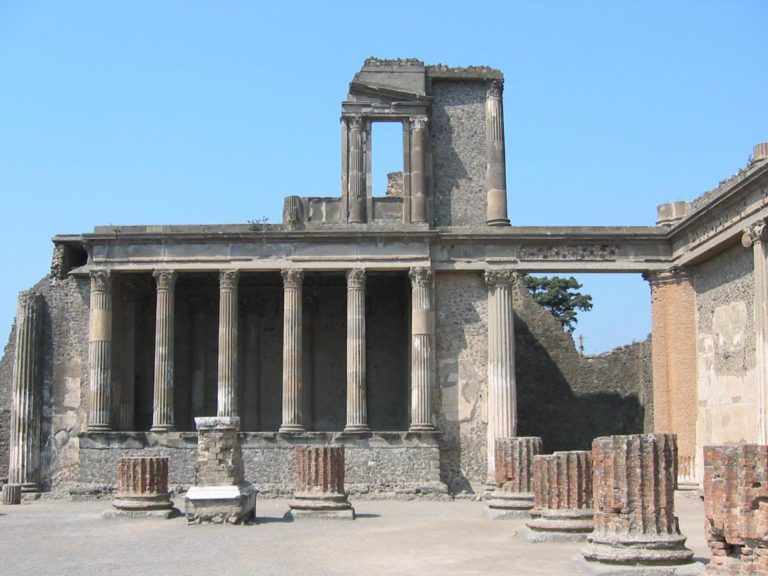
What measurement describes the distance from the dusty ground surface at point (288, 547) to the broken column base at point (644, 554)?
18.3 inches

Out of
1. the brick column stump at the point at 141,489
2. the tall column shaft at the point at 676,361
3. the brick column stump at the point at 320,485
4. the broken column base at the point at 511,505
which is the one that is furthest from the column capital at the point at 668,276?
the brick column stump at the point at 141,489

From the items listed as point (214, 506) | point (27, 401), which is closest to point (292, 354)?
point (27, 401)

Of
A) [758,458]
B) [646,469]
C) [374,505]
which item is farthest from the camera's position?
[374,505]

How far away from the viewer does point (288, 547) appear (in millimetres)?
16406

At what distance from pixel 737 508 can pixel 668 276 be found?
764 inches

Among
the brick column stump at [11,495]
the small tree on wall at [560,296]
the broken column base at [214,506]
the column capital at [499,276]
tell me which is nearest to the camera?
the broken column base at [214,506]

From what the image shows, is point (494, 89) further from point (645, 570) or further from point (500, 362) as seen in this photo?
point (645, 570)

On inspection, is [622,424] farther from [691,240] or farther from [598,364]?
[691,240]

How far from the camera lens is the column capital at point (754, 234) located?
906 inches

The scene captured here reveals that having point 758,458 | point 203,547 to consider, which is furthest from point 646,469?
point 203,547

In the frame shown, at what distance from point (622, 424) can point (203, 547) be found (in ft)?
69.9

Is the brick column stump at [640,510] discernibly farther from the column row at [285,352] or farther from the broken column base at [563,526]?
the column row at [285,352]

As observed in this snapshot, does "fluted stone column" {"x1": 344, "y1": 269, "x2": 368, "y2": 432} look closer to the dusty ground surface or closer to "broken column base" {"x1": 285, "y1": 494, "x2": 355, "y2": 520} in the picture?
the dusty ground surface

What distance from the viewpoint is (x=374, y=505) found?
26.1 meters
